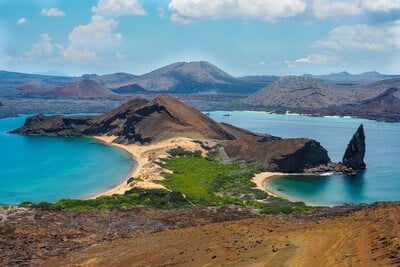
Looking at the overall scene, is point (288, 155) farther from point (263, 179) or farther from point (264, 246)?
point (264, 246)

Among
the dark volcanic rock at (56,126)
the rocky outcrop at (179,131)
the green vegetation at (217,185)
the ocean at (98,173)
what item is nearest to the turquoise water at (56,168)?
the ocean at (98,173)

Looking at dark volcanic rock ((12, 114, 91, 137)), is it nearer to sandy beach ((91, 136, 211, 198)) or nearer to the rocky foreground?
sandy beach ((91, 136, 211, 198))

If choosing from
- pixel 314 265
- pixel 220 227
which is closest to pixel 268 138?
pixel 220 227

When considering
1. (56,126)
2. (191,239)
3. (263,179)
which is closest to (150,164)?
(263,179)

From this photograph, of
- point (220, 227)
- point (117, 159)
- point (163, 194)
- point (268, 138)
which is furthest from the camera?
point (268, 138)

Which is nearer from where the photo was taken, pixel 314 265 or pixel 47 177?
pixel 314 265

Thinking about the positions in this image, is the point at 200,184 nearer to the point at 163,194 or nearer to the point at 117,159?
the point at 163,194

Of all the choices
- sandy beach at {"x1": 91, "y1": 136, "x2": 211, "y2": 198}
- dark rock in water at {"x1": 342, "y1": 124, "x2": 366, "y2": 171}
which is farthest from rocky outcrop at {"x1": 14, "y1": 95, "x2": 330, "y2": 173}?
dark rock in water at {"x1": 342, "y1": 124, "x2": 366, "y2": 171}
